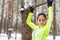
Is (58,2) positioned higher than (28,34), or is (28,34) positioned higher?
(58,2)

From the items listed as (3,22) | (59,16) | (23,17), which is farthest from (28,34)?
(3,22)

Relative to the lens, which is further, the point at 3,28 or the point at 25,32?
the point at 3,28

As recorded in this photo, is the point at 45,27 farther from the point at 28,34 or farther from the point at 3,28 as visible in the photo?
the point at 3,28

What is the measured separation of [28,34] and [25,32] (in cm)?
9

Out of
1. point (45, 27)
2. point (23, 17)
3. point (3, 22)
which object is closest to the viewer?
point (45, 27)

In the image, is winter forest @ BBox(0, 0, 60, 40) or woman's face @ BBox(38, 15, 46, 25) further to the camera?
winter forest @ BBox(0, 0, 60, 40)

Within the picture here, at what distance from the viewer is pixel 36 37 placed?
96.5 inches

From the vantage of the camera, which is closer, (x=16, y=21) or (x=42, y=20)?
(x=42, y=20)

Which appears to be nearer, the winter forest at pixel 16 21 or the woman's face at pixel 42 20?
the woman's face at pixel 42 20

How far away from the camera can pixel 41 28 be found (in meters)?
2.45

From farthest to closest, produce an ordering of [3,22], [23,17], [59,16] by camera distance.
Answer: [3,22] < [59,16] < [23,17]

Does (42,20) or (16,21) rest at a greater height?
(42,20)

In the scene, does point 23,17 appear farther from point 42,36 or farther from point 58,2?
point 58,2

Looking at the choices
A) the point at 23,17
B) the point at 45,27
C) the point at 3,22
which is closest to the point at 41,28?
the point at 45,27
